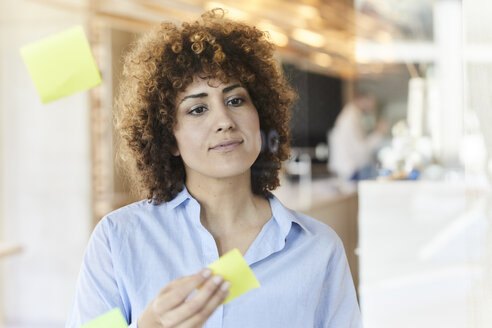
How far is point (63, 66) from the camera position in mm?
739

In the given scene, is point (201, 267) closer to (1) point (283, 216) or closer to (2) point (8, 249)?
(1) point (283, 216)

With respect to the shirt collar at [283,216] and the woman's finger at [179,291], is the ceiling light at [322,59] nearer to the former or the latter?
the shirt collar at [283,216]

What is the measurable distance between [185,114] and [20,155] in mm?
832

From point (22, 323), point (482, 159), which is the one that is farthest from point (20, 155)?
point (482, 159)

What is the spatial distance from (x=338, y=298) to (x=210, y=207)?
0.19m

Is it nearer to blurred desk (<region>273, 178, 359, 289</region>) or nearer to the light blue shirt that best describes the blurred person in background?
blurred desk (<region>273, 178, 359, 289</region>)

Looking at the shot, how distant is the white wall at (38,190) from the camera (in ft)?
3.81

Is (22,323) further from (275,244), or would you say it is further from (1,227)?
(275,244)

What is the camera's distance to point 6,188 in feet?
4.25

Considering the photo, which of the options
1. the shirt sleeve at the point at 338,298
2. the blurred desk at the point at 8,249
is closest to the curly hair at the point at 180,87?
the shirt sleeve at the point at 338,298

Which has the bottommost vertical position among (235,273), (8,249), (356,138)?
(8,249)

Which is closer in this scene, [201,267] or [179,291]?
[179,291]

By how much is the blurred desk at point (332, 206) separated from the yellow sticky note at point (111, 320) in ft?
0.81

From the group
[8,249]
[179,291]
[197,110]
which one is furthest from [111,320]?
[8,249]
